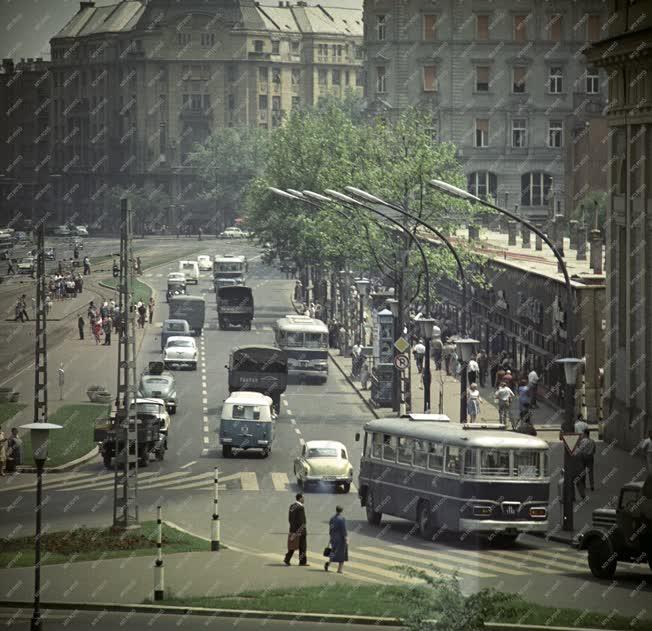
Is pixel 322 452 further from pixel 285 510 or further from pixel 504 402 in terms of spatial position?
pixel 504 402

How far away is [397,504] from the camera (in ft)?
145

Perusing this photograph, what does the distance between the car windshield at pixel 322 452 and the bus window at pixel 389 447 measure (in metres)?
7.69

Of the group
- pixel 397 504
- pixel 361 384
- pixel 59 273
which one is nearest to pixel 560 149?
pixel 59 273

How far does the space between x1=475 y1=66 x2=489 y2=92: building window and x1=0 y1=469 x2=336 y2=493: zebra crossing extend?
347 feet

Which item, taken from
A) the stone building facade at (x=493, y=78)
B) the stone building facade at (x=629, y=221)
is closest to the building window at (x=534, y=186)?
the stone building facade at (x=493, y=78)

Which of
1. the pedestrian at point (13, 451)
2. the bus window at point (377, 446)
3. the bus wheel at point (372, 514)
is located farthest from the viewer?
the pedestrian at point (13, 451)

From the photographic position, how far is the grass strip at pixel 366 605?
105 feet

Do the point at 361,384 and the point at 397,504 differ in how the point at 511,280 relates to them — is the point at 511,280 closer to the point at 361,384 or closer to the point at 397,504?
the point at 361,384

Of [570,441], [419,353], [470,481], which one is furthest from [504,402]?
[470,481]

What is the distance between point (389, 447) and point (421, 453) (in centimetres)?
181

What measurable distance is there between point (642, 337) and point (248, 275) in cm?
10856

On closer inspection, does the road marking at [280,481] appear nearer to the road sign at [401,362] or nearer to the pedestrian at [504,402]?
the pedestrian at [504,402]

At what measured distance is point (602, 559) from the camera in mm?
36250

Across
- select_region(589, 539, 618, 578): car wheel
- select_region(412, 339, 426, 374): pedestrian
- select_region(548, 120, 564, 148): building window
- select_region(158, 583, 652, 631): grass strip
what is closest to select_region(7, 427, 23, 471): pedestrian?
select_region(158, 583, 652, 631): grass strip
